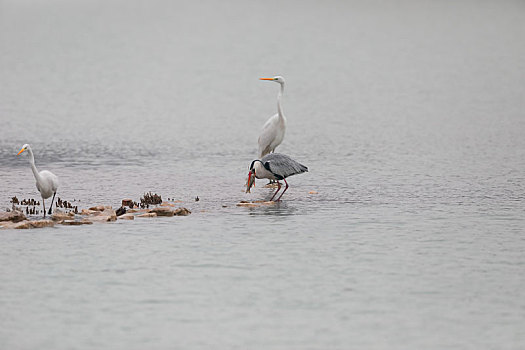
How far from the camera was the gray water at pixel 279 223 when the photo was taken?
13.5m

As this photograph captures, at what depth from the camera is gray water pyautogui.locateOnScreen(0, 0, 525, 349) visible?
13461 millimetres

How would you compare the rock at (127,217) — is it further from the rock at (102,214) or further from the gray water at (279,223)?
the gray water at (279,223)

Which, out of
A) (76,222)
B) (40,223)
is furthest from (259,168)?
(40,223)

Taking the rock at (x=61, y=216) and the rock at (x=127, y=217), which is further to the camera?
the rock at (x=127, y=217)

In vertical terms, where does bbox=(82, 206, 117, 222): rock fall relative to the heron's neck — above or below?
below

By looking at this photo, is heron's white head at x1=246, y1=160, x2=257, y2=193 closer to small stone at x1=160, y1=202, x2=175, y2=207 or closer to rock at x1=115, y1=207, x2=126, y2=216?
small stone at x1=160, y1=202, x2=175, y2=207

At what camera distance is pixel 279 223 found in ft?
66.4

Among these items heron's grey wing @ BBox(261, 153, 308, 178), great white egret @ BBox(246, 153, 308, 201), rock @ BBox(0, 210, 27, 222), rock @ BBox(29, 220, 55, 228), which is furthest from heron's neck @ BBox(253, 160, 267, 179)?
rock @ BBox(0, 210, 27, 222)

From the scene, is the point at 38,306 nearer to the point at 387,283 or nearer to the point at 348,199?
the point at 387,283

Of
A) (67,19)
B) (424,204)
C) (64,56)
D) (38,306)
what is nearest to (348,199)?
(424,204)

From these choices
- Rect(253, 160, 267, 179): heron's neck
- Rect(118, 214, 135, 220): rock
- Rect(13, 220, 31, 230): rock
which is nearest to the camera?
Rect(13, 220, 31, 230): rock

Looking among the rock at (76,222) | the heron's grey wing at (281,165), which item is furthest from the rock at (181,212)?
the heron's grey wing at (281,165)

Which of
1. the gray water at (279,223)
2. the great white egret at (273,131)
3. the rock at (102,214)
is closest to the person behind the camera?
the gray water at (279,223)

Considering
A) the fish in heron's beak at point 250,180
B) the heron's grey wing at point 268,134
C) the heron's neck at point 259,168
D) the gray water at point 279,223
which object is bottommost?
the gray water at point 279,223
